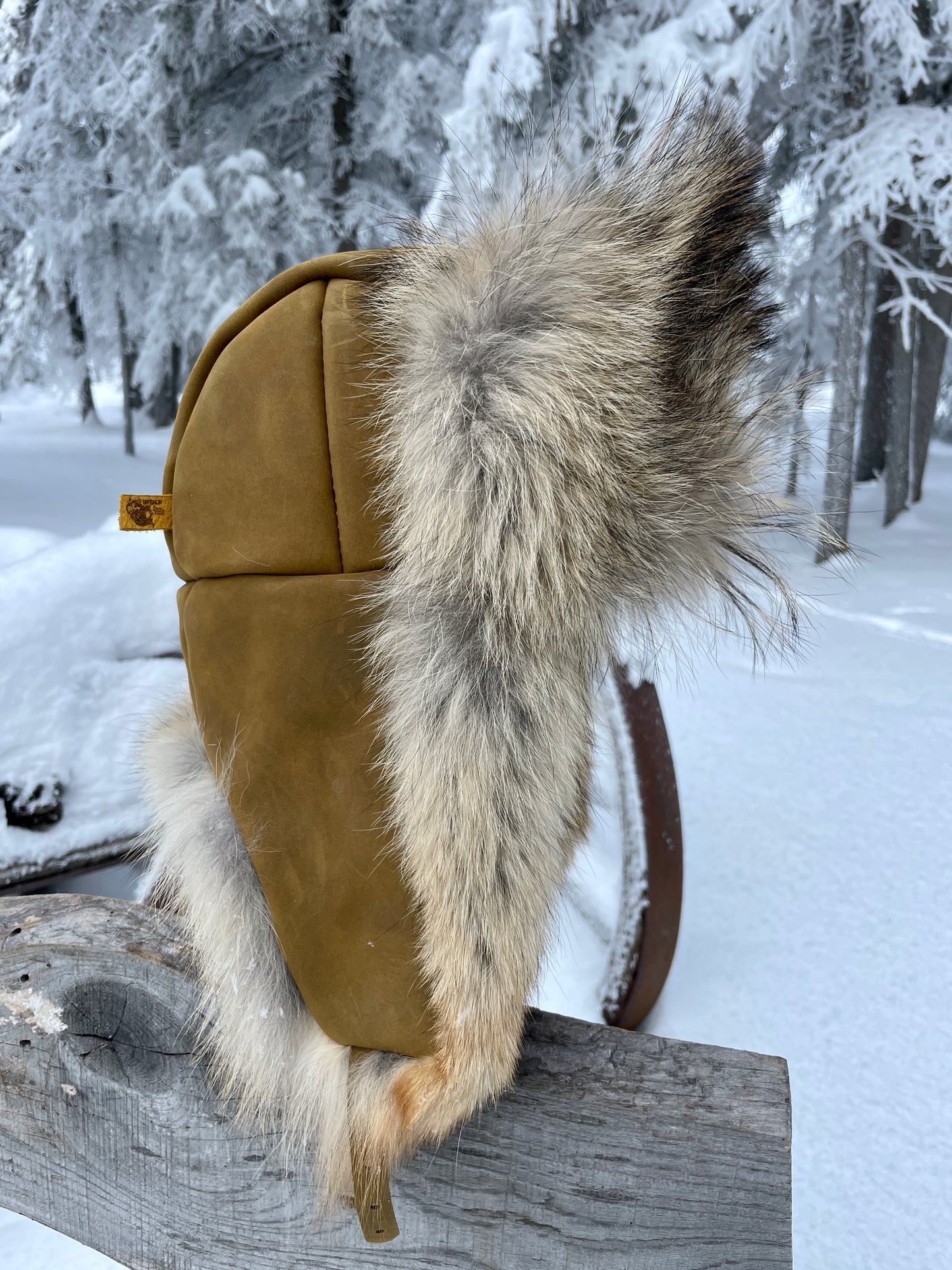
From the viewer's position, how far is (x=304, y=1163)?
772mm

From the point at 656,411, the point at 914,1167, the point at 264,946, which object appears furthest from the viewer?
the point at 914,1167

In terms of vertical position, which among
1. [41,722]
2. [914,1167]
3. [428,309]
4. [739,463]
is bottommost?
[914,1167]

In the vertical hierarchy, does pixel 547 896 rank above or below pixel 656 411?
below

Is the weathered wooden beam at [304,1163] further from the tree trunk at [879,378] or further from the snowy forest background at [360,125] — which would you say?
the tree trunk at [879,378]

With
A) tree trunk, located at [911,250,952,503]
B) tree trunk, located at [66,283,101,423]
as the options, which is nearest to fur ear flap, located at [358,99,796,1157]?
tree trunk, located at [66,283,101,423]

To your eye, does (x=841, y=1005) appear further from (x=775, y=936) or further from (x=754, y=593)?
(x=754, y=593)

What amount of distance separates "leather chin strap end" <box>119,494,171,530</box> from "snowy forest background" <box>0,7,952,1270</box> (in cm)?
33

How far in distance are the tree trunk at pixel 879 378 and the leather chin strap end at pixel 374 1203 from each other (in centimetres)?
609

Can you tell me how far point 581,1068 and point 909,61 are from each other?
4620 mm

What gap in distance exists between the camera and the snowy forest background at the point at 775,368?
4.30 ft

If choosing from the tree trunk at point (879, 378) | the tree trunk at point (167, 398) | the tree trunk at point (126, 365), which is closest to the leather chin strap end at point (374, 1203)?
the tree trunk at point (879, 378)

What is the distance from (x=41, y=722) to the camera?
52.8 inches

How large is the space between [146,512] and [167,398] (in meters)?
10.1

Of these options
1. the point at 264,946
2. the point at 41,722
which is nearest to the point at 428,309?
the point at 264,946
